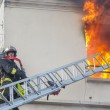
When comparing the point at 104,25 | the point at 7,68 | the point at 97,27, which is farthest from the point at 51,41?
the point at 7,68

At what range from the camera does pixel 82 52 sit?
1415cm

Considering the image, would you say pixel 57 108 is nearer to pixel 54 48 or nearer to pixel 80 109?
pixel 80 109

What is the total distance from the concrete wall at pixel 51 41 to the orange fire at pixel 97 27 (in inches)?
8.3

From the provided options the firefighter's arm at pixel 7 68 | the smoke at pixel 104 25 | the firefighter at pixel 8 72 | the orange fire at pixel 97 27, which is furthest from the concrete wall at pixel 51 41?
the firefighter's arm at pixel 7 68

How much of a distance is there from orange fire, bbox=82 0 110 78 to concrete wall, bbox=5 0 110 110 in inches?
8.3

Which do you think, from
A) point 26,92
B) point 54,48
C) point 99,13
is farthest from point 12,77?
point 99,13

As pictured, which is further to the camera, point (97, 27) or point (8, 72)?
point (97, 27)

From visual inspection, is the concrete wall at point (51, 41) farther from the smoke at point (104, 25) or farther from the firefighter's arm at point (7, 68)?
the firefighter's arm at point (7, 68)

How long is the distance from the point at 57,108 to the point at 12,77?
2.73 m

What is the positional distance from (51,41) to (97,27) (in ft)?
4.25

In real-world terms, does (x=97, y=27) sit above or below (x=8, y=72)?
above

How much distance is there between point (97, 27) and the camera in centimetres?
1430

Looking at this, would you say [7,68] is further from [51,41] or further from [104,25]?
[104,25]

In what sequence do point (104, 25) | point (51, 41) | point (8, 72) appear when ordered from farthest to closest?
point (104, 25) < point (51, 41) < point (8, 72)
